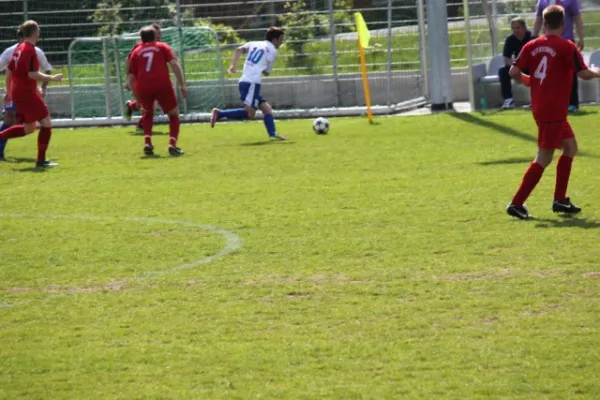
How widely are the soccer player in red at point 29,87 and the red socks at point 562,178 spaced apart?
24.5ft

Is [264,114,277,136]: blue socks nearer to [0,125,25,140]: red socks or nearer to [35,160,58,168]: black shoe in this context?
[35,160,58,168]: black shoe

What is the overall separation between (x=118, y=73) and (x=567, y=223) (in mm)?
16202

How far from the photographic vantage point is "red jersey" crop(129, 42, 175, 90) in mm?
17312

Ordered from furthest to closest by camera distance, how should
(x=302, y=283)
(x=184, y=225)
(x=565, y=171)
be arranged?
(x=184, y=225) < (x=565, y=171) < (x=302, y=283)

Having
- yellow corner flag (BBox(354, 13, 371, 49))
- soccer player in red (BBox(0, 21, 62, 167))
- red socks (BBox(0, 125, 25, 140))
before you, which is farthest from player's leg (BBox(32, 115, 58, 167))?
yellow corner flag (BBox(354, 13, 371, 49))

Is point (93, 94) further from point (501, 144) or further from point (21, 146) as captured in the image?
point (501, 144)

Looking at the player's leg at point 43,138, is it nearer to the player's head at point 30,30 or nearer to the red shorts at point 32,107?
the red shorts at point 32,107

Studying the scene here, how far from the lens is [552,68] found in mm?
10367

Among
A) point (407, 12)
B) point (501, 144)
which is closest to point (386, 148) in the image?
point (501, 144)

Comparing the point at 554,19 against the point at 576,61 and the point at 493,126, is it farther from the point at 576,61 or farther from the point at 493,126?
the point at 493,126

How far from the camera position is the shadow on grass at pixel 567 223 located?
988 centimetres

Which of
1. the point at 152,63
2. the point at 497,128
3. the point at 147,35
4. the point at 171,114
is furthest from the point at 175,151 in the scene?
the point at 497,128

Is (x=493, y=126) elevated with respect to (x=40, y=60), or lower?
lower

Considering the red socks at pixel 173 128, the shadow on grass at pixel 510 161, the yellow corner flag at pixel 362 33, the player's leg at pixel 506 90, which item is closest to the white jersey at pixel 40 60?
the red socks at pixel 173 128
